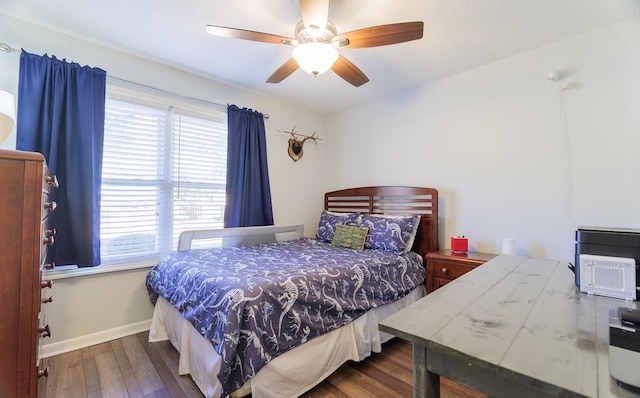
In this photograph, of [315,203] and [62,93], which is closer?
[62,93]

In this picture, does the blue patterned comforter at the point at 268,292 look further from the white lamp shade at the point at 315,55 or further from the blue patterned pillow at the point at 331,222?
the white lamp shade at the point at 315,55

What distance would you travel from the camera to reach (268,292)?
4.96ft

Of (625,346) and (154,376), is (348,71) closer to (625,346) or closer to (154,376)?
(625,346)

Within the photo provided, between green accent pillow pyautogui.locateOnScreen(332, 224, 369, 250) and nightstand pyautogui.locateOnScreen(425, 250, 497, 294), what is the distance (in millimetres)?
654

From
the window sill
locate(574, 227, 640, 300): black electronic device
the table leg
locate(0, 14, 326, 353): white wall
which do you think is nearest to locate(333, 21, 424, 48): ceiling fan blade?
locate(574, 227, 640, 300): black electronic device

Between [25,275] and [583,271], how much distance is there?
2057 mm

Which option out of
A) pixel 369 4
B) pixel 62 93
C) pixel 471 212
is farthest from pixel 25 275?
pixel 471 212

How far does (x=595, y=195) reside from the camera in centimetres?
202

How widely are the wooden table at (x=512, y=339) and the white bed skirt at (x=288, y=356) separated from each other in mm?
996

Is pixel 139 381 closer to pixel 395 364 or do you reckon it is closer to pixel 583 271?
pixel 395 364

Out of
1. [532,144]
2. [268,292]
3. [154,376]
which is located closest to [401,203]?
[532,144]

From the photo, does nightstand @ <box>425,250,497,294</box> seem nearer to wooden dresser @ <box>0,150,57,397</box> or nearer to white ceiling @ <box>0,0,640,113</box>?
white ceiling @ <box>0,0,640,113</box>

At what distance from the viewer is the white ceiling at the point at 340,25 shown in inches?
70.1

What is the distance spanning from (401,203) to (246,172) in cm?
179
